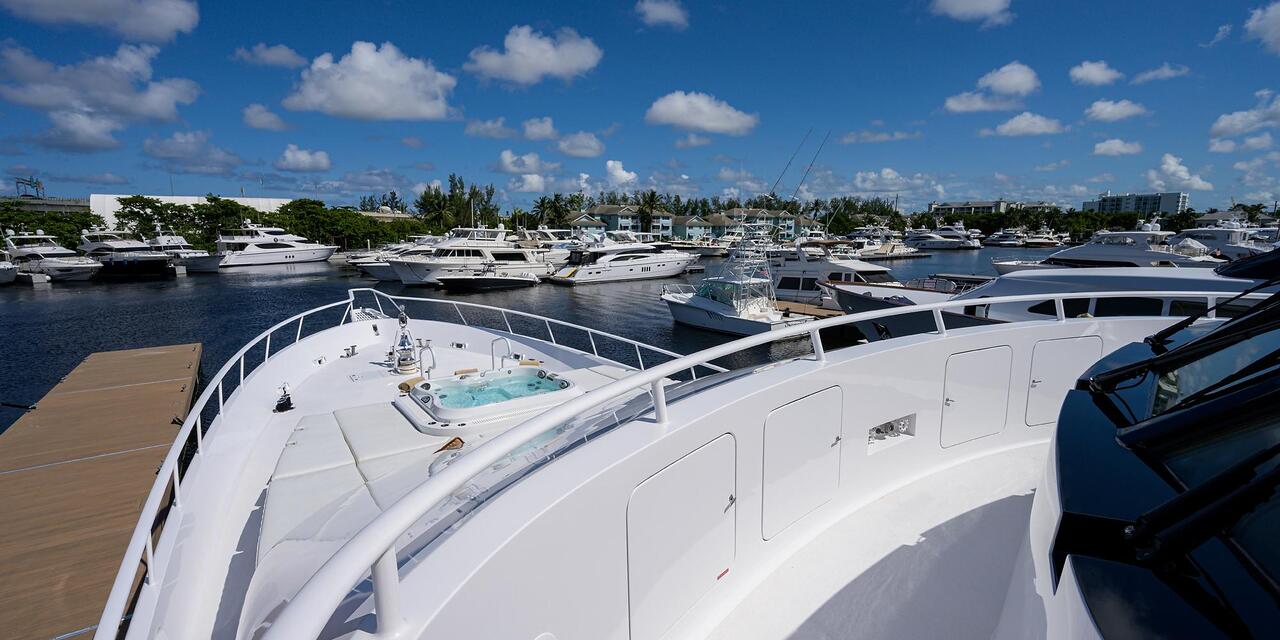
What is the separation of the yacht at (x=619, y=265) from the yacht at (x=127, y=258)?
34.5 m

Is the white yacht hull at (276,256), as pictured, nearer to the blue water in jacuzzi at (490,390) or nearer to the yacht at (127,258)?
the yacht at (127,258)

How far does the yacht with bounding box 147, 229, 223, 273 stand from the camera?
4788 centimetres

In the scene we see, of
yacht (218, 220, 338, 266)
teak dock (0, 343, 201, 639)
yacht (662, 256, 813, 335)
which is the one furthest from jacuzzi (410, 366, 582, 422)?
yacht (218, 220, 338, 266)

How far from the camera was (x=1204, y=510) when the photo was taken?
113cm

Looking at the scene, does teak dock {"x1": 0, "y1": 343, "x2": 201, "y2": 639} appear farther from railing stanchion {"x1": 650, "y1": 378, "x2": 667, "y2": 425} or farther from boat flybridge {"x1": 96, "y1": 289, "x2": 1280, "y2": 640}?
railing stanchion {"x1": 650, "y1": 378, "x2": 667, "y2": 425}

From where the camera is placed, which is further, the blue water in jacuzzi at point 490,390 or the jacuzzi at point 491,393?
the blue water in jacuzzi at point 490,390

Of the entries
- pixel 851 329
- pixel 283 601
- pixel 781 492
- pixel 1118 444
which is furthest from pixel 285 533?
pixel 851 329

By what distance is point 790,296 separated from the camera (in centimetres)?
2730

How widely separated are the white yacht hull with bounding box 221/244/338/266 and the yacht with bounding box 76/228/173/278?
4.91 meters

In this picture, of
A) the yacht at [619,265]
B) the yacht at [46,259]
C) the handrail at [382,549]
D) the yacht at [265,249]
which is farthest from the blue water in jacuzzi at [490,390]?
the yacht at [265,249]

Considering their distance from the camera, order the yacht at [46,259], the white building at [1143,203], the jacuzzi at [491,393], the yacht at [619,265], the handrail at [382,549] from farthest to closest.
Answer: the white building at [1143,203], the yacht at [619,265], the yacht at [46,259], the jacuzzi at [491,393], the handrail at [382,549]

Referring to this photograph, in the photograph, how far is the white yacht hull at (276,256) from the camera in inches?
2002

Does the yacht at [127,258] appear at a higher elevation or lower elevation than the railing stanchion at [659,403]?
lower

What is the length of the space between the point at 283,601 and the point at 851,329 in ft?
64.7
